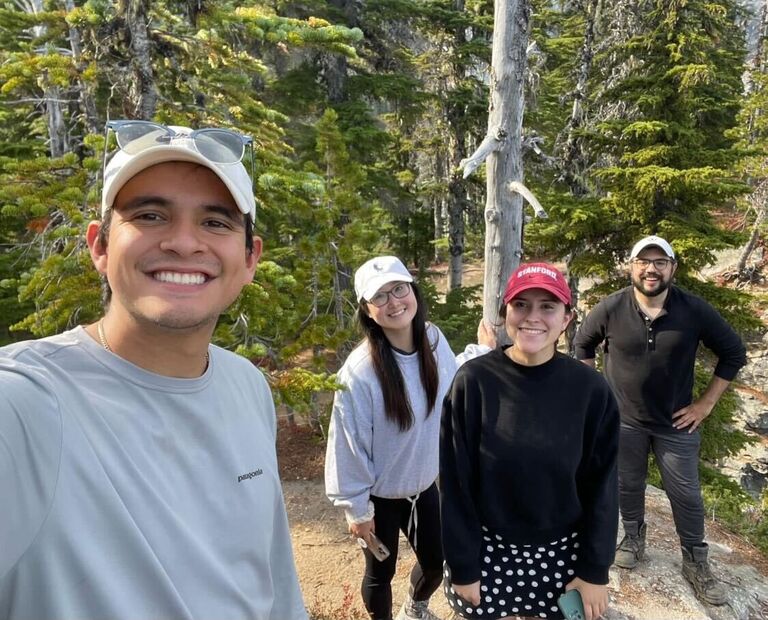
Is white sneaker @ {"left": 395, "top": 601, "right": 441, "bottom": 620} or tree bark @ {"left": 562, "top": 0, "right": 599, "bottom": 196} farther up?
tree bark @ {"left": 562, "top": 0, "right": 599, "bottom": 196}

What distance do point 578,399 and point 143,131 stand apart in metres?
2.10

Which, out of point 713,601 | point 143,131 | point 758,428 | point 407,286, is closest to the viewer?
point 143,131

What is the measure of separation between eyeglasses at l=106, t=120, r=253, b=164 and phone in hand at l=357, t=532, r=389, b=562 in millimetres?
2417

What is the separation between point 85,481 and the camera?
1080 mm

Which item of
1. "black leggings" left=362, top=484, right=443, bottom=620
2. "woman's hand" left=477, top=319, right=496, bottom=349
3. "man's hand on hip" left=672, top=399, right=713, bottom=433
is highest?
"woman's hand" left=477, top=319, right=496, bottom=349

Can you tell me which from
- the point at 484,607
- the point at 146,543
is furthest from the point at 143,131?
the point at 484,607

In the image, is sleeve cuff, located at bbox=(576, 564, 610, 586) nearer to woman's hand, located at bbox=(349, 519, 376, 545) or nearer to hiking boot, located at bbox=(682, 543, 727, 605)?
woman's hand, located at bbox=(349, 519, 376, 545)

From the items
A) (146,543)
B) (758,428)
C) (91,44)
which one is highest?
(91,44)

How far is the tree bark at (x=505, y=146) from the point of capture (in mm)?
5398

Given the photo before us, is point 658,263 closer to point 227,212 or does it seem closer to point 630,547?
point 630,547

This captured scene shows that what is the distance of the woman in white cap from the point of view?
9.31 feet

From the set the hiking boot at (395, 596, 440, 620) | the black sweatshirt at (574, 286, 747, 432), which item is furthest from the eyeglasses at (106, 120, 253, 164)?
the hiking boot at (395, 596, 440, 620)

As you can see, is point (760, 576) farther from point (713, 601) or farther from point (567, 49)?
point (567, 49)

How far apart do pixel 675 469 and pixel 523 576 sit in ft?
6.64
